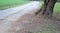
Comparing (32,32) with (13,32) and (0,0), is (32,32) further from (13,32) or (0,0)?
(0,0)

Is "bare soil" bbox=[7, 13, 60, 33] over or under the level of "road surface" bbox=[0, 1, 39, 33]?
over

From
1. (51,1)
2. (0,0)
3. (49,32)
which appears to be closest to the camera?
(49,32)

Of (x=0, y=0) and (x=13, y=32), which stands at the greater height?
(x=13, y=32)

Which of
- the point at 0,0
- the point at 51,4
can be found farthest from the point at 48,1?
the point at 0,0

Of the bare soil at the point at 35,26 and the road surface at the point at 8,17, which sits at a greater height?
the bare soil at the point at 35,26

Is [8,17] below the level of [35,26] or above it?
below

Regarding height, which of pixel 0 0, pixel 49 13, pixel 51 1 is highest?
pixel 51 1

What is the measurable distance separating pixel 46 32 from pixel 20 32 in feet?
4.05

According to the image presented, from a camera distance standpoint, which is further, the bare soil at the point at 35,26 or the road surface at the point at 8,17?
the road surface at the point at 8,17

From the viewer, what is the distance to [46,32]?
325 inches

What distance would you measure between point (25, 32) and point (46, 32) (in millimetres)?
981

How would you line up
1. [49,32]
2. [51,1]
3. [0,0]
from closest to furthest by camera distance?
1. [49,32]
2. [51,1]
3. [0,0]

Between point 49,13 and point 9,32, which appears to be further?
point 49,13

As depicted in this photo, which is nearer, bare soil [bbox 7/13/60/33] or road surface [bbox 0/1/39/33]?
bare soil [bbox 7/13/60/33]
